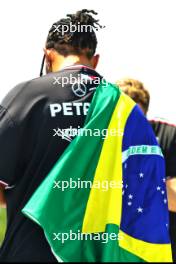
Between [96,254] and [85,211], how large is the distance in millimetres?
178

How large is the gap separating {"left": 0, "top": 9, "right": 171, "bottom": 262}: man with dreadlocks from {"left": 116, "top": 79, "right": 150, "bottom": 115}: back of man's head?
1.12 metres

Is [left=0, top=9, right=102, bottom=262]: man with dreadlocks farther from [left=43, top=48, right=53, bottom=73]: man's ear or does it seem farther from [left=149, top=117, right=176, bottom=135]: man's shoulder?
[left=149, top=117, right=176, bottom=135]: man's shoulder

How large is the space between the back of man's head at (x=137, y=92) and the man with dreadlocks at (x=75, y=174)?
3.66 feet

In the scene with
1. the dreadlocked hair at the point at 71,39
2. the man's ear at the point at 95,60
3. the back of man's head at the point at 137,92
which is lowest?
the back of man's head at the point at 137,92

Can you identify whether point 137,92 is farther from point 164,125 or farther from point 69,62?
point 69,62

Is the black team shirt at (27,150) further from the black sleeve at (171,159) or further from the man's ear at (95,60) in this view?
the black sleeve at (171,159)

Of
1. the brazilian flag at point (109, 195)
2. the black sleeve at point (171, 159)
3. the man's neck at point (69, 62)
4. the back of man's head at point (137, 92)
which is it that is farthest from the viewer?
the back of man's head at point (137, 92)

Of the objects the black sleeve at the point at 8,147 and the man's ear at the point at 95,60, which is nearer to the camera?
the black sleeve at the point at 8,147

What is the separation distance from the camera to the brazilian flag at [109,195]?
254 centimetres

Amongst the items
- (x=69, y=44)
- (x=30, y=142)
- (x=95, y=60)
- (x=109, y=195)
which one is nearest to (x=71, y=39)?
(x=69, y=44)

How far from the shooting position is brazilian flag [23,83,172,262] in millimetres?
2539

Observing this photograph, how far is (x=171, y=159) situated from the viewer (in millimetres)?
3664

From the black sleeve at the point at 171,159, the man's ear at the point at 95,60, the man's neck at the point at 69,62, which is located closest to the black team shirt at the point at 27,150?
the man's neck at the point at 69,62

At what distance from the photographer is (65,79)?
267 centimetres
